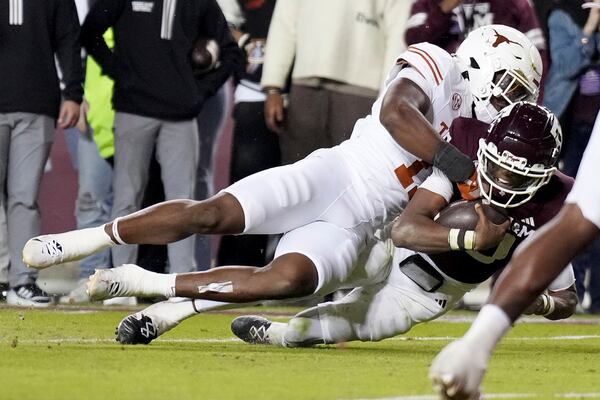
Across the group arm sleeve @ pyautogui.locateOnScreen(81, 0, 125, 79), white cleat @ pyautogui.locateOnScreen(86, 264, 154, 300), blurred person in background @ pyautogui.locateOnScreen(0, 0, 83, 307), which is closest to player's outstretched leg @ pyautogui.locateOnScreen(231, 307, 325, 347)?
white cleat @ pyautogui.locateOnScreen(86, 264, 154, 300)

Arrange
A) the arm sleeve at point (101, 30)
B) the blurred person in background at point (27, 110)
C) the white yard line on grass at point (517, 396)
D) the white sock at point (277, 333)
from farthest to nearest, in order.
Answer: the arm sleeve at point (101, 30), the blurred person in background at point (27, 110), the white sock at point (277, 333), the white yard line on grass at point (517, 396)

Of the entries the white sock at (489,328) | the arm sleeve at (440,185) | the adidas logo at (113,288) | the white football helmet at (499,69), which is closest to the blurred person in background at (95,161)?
the white football helmet at (499,69)

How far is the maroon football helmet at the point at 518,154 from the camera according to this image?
4.95 meters

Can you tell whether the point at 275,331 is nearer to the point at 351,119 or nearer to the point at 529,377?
the point at 529,377

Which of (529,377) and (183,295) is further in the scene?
(183,295)

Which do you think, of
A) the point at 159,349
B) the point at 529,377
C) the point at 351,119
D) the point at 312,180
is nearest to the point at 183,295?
the point at 159,349

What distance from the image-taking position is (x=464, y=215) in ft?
16.9

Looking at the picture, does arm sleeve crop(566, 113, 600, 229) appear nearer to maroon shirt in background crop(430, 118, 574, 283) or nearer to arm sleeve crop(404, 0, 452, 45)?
maroon shirt in background crop(430, 118, 574, 283)

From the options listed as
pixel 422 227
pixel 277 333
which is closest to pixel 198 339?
pixel 277 333

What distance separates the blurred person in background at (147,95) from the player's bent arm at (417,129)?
2419 mm

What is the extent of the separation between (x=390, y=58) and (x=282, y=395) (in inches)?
166

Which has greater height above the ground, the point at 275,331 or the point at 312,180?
the point at 312,180

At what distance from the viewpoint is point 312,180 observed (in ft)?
17.9

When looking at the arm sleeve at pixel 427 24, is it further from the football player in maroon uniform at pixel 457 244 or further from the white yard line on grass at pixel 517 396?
the white yard line on grass at pixel 517 396
